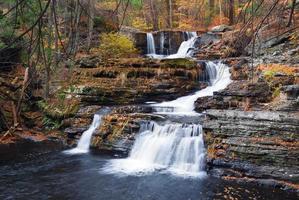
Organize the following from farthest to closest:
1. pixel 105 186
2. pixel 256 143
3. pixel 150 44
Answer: pixel 150 44 → pixel 256 143 → pixel 105 186

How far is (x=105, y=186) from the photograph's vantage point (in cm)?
942

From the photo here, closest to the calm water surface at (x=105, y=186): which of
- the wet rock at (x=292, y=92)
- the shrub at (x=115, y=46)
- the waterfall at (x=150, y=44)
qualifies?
the wet rock at (x=292, y=92)

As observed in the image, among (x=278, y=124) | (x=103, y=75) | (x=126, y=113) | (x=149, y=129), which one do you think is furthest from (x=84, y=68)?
(x=278, y=124)

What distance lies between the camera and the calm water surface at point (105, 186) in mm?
8742

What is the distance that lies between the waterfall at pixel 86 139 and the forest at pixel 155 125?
1.7 inches

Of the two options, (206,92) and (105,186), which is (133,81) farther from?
(105,186)

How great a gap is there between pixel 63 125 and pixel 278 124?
28.9ft

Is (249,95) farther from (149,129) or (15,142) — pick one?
(15,142)

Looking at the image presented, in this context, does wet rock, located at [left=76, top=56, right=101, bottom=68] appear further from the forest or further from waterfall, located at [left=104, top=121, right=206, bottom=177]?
waterfall, located at [left=104, top=121, right=206, bottom=177]

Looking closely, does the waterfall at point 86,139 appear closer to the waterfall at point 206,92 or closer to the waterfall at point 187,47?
the waterfall at point 206,92

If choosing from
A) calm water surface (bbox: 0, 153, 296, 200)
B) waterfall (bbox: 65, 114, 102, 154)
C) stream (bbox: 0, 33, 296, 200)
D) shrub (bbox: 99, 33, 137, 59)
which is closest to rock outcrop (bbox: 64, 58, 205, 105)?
waterfall (bbox: 65, 114, 102, 154)

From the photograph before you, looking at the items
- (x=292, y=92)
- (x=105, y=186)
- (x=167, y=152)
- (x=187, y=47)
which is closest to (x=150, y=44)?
(x=187, y=47)

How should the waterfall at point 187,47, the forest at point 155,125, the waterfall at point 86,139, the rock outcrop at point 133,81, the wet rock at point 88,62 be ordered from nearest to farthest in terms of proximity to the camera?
the forest at point 155,125
the waterfall at point 86,139
the rock outcrop at point 133,81
the wet rock at point 88,62
the waterfall at point 187,47

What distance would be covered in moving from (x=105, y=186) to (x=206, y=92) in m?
8.27
